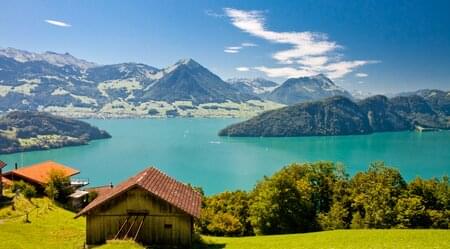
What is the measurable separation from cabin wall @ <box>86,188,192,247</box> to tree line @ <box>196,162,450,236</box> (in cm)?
1994

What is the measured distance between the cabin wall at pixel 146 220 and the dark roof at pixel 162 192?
43 cm

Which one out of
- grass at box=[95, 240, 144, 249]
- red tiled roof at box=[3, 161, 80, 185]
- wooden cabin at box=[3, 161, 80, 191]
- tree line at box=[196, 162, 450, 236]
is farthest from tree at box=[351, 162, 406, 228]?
red tiled roof at box=[3, 161, 80, 185]

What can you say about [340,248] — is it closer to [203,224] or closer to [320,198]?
[203,224]

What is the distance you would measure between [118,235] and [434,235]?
74.3 ft

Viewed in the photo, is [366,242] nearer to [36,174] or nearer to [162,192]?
[162,192]

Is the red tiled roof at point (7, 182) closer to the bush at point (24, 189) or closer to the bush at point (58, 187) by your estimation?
the bush at point (24, 189)

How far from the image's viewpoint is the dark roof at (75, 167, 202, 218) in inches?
1094

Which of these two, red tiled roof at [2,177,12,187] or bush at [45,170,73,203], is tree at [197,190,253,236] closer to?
bush at [45,170,73,203]

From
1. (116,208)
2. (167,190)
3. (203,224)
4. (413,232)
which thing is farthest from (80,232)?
(413,232)

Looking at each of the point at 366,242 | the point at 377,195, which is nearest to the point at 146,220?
the point at 366,242

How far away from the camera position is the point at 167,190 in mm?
29859

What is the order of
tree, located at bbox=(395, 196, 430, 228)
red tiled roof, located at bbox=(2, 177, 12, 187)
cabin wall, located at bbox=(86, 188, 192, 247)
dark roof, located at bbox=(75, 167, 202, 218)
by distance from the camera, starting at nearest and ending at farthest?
dark roof, located at bbox=(75, 167, 202, 218)
cabin wall, located at bbox=(86, 188, 192, 247)
tree, located at bbox=(395, 196, 430, 228)
red tiled roof, located at bbox=(2, 177, 12, 187)

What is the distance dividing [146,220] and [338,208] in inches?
1177

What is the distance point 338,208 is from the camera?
4994cm
